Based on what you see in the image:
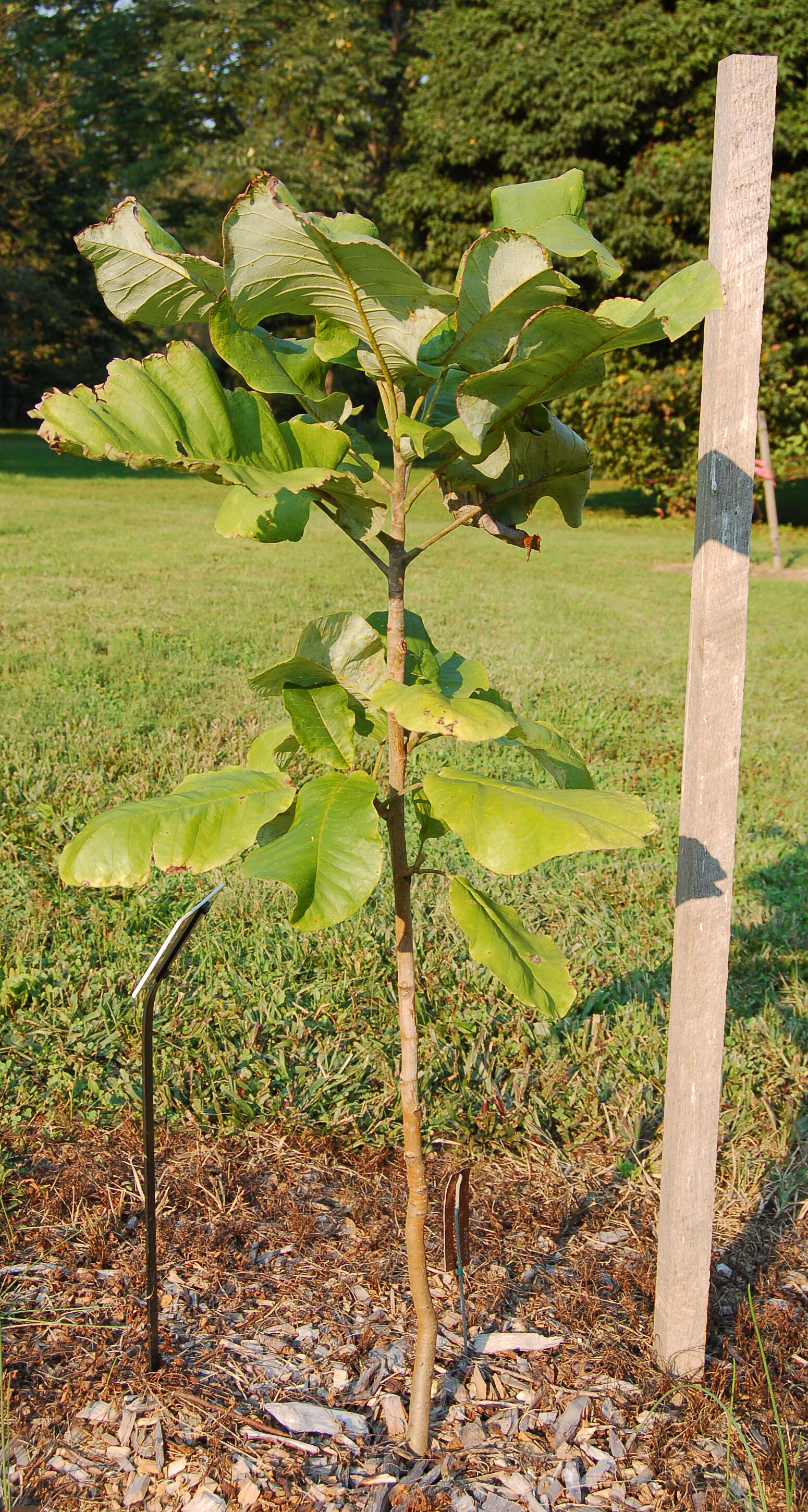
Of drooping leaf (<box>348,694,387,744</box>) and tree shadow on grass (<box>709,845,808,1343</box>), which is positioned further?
tree shadow on grass (<box>709,845,808,1343</box>)

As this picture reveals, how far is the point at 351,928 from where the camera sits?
3.28 metres

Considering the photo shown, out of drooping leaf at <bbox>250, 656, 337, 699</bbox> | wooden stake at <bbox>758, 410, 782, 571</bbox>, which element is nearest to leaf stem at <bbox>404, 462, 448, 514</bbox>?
drooping leaf at <bbox>250, 656, 337, 699</bbox>

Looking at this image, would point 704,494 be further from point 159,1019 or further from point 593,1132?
point 159,1019

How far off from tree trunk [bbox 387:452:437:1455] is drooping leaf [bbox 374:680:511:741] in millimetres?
163

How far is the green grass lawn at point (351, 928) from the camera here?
2568 millimetres

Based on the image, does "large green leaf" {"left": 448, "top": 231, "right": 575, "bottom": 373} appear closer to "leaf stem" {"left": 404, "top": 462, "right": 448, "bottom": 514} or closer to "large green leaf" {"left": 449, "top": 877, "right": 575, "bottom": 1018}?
"leaf stem" {"left": 404, "top": 462, "right": 448, "bottom": 514}

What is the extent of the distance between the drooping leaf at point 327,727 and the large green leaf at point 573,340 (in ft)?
1.29

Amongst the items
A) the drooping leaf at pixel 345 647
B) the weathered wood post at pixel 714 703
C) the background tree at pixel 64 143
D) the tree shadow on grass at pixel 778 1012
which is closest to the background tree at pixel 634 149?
the background tree at pixel 64 143

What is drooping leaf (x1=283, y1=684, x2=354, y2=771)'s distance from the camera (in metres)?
1.42

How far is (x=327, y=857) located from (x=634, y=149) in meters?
15.5

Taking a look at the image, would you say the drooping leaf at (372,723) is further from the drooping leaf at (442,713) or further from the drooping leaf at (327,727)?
the drooping leaf at (442,713)

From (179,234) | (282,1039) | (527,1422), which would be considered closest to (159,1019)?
(282,1039)

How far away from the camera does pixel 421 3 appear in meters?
23.9

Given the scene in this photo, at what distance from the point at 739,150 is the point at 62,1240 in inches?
84.6
